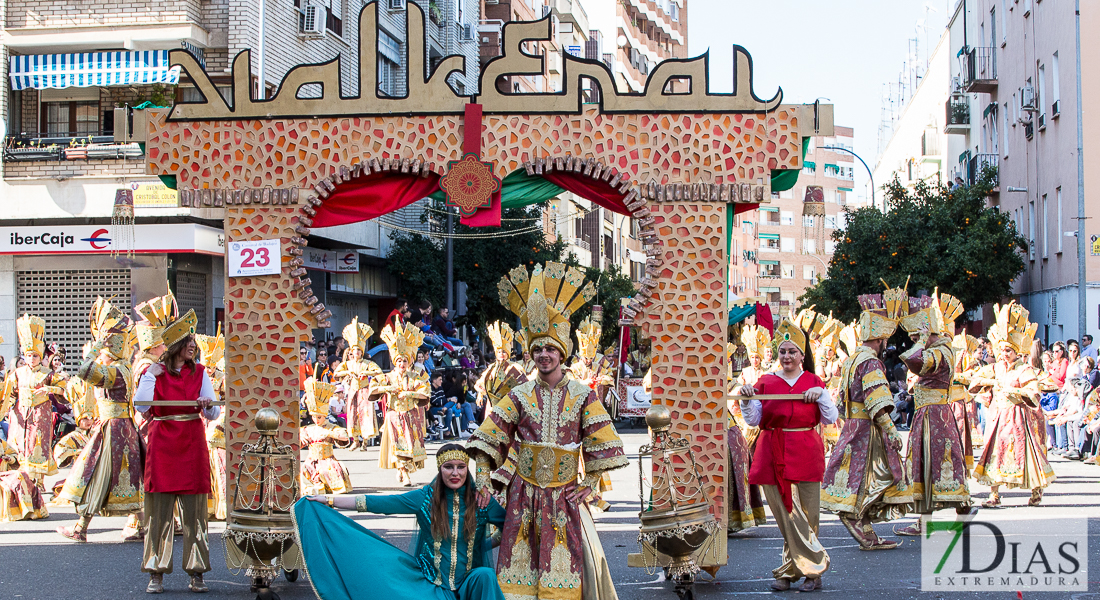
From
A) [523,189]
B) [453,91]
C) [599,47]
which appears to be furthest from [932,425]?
[599,47]

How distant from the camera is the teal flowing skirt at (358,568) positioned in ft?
20.3

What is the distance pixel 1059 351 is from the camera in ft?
57.9

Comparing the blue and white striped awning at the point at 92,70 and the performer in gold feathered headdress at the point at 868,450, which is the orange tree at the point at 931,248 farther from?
the performer in gold feathered headdress at the point at 868,450

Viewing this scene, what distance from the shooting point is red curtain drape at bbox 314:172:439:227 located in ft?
28.0

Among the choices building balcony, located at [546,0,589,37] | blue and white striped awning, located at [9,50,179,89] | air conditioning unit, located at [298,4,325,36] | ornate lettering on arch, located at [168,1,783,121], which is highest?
building balcony, located at [546,0,589,37]

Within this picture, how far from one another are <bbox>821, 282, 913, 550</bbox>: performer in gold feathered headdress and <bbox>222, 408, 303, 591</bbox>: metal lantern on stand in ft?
14.8

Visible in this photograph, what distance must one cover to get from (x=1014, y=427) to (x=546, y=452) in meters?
7.86

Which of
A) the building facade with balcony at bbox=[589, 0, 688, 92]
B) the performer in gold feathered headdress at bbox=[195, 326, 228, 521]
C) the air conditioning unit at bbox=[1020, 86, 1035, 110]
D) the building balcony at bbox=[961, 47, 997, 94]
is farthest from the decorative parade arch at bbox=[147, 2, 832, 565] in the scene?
the building facade with balcony at bbox=[589, 0, 688, 92]

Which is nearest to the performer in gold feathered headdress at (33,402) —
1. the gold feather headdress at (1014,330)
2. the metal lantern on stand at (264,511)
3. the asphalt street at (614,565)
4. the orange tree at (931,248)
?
the asphalt street at (614,565)

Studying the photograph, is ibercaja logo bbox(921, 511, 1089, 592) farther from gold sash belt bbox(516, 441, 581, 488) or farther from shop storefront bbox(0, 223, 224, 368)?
shop storefront bbox(0, 223, 224, 368)

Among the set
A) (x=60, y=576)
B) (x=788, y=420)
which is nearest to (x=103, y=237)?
(x=60, y=576)

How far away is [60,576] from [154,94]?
14085mm

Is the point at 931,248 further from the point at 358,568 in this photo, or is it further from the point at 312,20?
the point at 358,568

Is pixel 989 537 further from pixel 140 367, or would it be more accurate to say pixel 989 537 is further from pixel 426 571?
pixel 140 367
